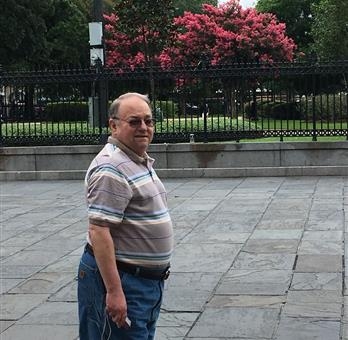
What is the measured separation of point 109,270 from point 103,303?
22cm

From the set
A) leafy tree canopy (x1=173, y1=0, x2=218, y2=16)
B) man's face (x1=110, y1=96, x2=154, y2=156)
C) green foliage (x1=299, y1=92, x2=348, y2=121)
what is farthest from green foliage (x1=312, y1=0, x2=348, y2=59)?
man's face (x1=110, y1=96, x2=154, y2=156)

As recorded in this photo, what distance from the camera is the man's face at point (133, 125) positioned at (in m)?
3.17

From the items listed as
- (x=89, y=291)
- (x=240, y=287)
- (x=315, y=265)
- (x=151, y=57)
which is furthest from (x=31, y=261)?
(x=151, y=57)

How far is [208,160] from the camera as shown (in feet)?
48.6

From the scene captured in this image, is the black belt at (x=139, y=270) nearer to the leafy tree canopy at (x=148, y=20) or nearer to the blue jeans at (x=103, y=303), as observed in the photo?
the blue jeans at (x=103, y=303)

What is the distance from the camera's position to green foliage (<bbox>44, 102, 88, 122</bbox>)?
1549 cm

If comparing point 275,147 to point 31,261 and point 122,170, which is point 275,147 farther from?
point 122,170

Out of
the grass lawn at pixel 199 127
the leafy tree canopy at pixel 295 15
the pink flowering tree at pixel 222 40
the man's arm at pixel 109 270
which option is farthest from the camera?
the leafy tree canopy at pixel 295 15

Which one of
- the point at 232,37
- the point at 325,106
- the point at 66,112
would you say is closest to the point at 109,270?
the point at 66,112

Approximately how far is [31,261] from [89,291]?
4421 millimetres

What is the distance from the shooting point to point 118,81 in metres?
15.3

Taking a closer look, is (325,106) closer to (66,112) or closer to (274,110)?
(274,110)

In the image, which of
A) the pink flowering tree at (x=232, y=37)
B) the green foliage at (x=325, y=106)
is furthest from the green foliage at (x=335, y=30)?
the green foliage at (x=325, y=106)

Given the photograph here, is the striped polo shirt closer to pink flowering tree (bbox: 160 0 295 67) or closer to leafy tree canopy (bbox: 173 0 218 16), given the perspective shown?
pink flowering tree (bbox: 160 0 295 67)
